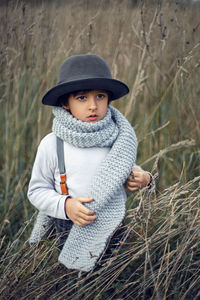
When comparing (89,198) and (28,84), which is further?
(28,84)

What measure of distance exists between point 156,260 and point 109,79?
0.93m

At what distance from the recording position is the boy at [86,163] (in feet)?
4.76

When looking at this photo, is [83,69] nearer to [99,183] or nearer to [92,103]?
[92,103]

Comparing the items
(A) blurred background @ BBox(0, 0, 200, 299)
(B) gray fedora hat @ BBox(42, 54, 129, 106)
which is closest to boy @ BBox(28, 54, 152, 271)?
(B) gray fedora hat @ BBox(42, 54, 129, 106)

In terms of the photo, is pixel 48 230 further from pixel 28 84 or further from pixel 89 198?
pixel 28 84

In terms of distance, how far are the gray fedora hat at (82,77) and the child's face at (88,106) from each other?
0.04 meters

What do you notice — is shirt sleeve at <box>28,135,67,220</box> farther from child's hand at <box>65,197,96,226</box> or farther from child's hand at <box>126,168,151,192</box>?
child's hand at <box>126,168,151,192</box>

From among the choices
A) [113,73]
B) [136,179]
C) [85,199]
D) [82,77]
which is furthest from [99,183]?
[113,73]

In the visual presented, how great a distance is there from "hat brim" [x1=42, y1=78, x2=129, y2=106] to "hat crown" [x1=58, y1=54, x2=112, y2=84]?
3 centimetres

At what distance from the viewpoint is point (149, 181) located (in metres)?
1.62

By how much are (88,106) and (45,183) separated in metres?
0.41

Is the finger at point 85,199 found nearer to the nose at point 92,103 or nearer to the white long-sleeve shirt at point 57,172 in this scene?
the white long-sleeve shirt at point 57,172

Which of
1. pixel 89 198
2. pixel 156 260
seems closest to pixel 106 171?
pixel 89 198

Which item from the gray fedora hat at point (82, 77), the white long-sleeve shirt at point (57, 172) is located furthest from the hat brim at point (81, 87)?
the white long-sleeve shirt at point (57, 172)
